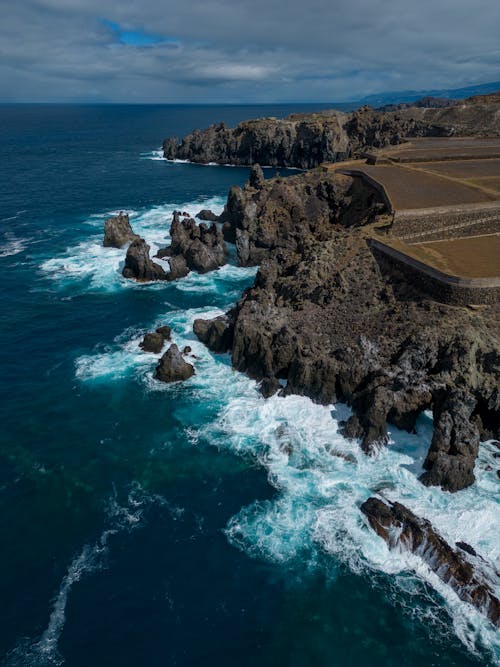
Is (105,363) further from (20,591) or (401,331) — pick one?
(401,331)

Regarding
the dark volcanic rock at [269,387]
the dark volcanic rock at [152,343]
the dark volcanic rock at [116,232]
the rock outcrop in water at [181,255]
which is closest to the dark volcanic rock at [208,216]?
the rock outcrop in water at [181,255]

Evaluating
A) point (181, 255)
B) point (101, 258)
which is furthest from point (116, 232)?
point (181, 255)

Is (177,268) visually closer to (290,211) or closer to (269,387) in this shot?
(290,211)

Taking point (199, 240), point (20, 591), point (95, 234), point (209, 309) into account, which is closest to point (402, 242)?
point (209, 309)

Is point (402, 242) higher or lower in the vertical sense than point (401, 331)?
higher

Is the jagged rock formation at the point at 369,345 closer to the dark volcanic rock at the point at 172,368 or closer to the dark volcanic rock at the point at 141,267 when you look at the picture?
the dark volcanic rock at the point at 172,368

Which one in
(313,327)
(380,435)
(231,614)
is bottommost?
(231,614)
